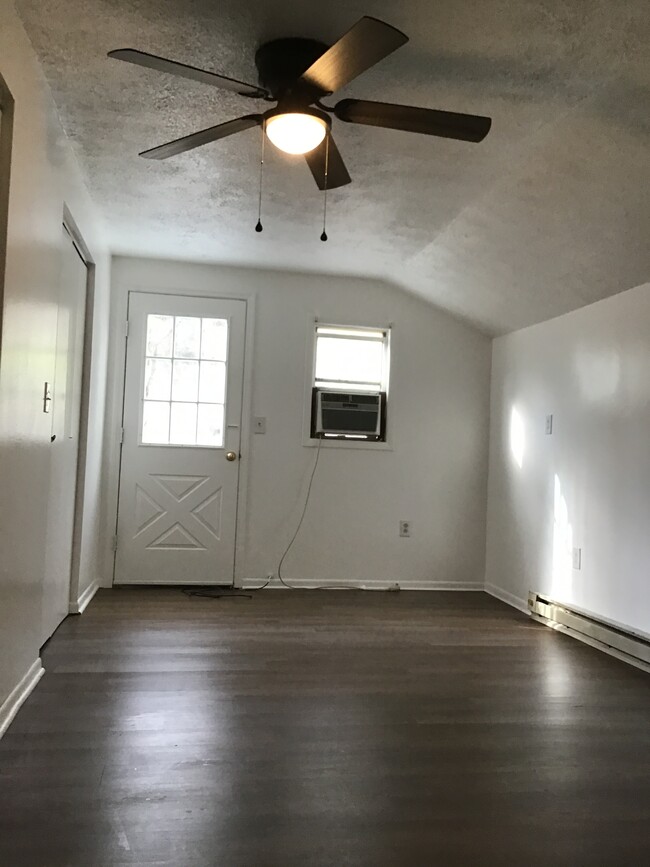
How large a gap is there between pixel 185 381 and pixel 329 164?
2616mm

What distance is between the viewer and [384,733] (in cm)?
247

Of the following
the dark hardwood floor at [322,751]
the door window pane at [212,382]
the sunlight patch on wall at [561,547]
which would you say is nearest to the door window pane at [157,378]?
the door window pane at [212,382]

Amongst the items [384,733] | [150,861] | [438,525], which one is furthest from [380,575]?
[150,861]

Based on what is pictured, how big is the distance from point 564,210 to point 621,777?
7.90 ft

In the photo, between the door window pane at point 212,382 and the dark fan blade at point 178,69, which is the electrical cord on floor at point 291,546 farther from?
the dark fan blade at point 178,69

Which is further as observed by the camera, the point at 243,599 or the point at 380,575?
the point at 380,575

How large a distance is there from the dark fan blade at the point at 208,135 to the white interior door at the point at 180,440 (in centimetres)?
248

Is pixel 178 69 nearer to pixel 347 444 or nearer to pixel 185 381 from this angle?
pixel 185 381

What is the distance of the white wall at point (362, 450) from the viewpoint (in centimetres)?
494

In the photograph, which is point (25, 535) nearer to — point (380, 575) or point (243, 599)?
point (243, 599)

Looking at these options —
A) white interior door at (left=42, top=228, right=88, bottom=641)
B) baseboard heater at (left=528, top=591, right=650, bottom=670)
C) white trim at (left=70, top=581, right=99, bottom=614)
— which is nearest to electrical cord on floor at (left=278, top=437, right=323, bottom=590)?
white trim at (left=70, top=581, right=99, bottom=614)

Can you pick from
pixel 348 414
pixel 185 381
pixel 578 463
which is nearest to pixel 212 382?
pixel 185 381

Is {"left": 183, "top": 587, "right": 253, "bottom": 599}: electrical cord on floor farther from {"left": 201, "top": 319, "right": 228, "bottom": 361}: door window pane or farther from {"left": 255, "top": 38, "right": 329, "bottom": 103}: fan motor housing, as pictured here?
{"left": 255, "top": 38, "right": 329, "bottom": 103}: fan motor housing

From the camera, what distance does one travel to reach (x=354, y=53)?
1.81 meters
